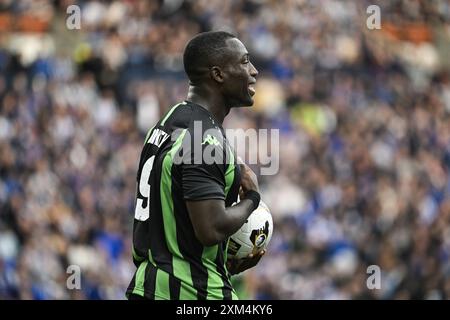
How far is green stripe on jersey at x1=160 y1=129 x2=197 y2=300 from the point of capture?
4.72 m

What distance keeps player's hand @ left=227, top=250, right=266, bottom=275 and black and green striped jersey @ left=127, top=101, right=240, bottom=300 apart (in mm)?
322

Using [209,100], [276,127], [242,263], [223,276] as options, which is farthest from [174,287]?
[276,127]

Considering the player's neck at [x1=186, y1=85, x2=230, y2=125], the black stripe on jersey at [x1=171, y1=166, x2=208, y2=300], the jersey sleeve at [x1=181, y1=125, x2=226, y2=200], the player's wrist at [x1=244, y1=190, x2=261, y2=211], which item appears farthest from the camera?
the player's neck at [x1=186, y1=85, x2=230, y2=125]

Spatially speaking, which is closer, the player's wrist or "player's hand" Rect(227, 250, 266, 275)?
the player's wrist

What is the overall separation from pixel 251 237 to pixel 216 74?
852 mm

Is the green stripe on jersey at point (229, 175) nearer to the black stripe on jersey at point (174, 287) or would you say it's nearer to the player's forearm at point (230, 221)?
the player's forearm at point (230, 221)

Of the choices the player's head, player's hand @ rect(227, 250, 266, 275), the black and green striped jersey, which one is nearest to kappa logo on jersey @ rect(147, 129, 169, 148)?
the black and green striped jersey

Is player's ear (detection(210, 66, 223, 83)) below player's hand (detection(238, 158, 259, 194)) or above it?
above

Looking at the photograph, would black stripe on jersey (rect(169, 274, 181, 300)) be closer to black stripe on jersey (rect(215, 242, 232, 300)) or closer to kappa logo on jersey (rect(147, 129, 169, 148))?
black stripe on jersey (rect(215, 242, 232, 300))

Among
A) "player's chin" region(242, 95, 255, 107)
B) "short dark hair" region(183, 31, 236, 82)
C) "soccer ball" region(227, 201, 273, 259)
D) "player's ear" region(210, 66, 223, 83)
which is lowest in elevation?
"soccer ball" region(227, 201, 273, 259)

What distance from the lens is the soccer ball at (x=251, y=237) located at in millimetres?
5133

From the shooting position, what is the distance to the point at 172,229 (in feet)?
15.6

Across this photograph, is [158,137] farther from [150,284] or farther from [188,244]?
[150,284]
